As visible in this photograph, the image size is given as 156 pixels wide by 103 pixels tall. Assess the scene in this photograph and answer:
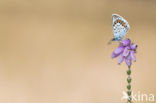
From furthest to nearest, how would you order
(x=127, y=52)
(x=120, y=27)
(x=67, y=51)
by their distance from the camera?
(x=67, y=51)
(x=120, y=27)
(x=127, y=52)

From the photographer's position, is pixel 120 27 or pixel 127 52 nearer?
pixel 127 52

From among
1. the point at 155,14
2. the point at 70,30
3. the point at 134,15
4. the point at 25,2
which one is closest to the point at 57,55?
the point at 70,30
